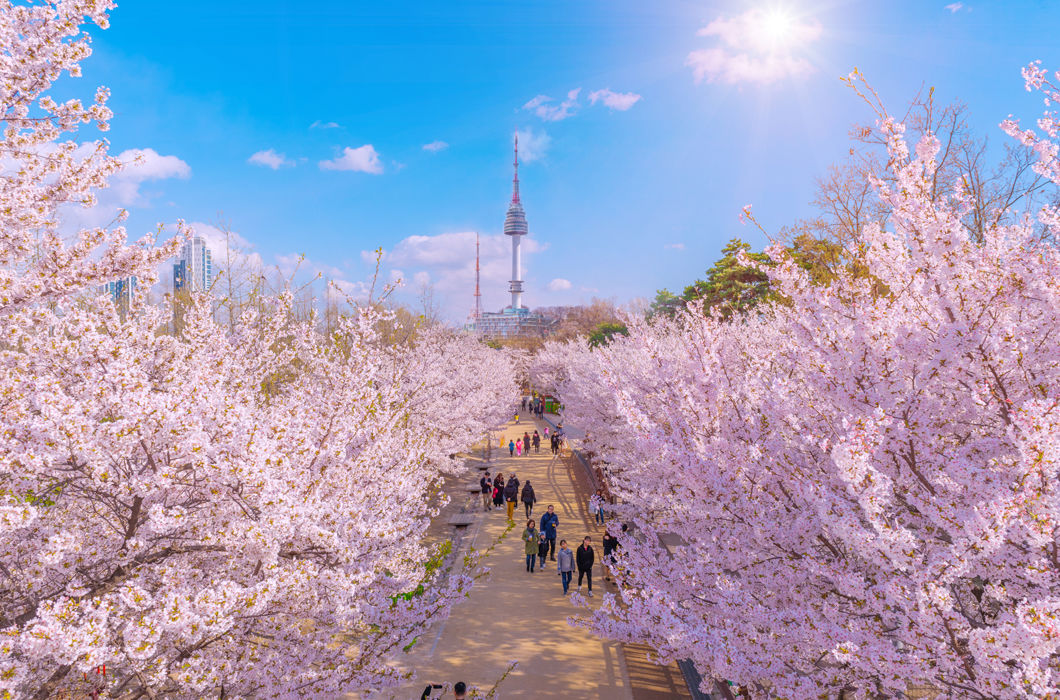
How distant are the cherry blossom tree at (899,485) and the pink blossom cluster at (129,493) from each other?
3.32 m

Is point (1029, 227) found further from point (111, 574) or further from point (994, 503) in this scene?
point (111, 574)

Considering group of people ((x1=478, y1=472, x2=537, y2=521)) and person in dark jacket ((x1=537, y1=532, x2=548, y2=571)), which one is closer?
person in dark jacket ((x1=537, y1=532, x2=548, y2=571))

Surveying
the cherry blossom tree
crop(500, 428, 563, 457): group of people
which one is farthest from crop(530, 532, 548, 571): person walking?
crop(500, 428, 563, 457): group of people

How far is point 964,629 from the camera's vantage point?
10.2ft

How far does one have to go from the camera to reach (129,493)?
12.1 ft

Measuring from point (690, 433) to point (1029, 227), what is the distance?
3.95m

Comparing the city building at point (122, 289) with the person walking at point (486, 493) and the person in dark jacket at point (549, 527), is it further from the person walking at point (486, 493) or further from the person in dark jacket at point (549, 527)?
the person walking at point (486, 493)

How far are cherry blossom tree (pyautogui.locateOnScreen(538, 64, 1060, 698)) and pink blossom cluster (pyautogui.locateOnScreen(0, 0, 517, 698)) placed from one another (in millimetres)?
3320

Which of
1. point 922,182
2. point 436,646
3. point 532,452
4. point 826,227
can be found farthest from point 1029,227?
point 532,452

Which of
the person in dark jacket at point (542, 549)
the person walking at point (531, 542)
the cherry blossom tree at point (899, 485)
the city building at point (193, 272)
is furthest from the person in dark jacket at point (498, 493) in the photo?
the cherry blossom tree at point (899, 485)

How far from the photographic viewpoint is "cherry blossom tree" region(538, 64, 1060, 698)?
3.07 m

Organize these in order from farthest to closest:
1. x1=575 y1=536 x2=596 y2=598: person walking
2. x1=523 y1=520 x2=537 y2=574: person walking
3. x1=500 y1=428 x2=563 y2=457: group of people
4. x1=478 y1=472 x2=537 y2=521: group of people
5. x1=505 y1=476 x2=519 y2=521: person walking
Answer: x1=500 y1=428 x2=563 y2=457: group of people < x1=505 y1=476 x2=519 y2=521: person walking < x1=478 y1=472 x2=537 y2=521: group of people < x1=523 y1=520 x2=537 y2=574: person walking < x1=575 y1=536 x2=596 y2=598: person walking

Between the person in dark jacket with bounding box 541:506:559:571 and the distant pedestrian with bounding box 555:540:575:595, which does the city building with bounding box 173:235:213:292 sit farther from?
the person in dark jacket with bounding box 541:506:559:571

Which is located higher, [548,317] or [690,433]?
[548,317]
